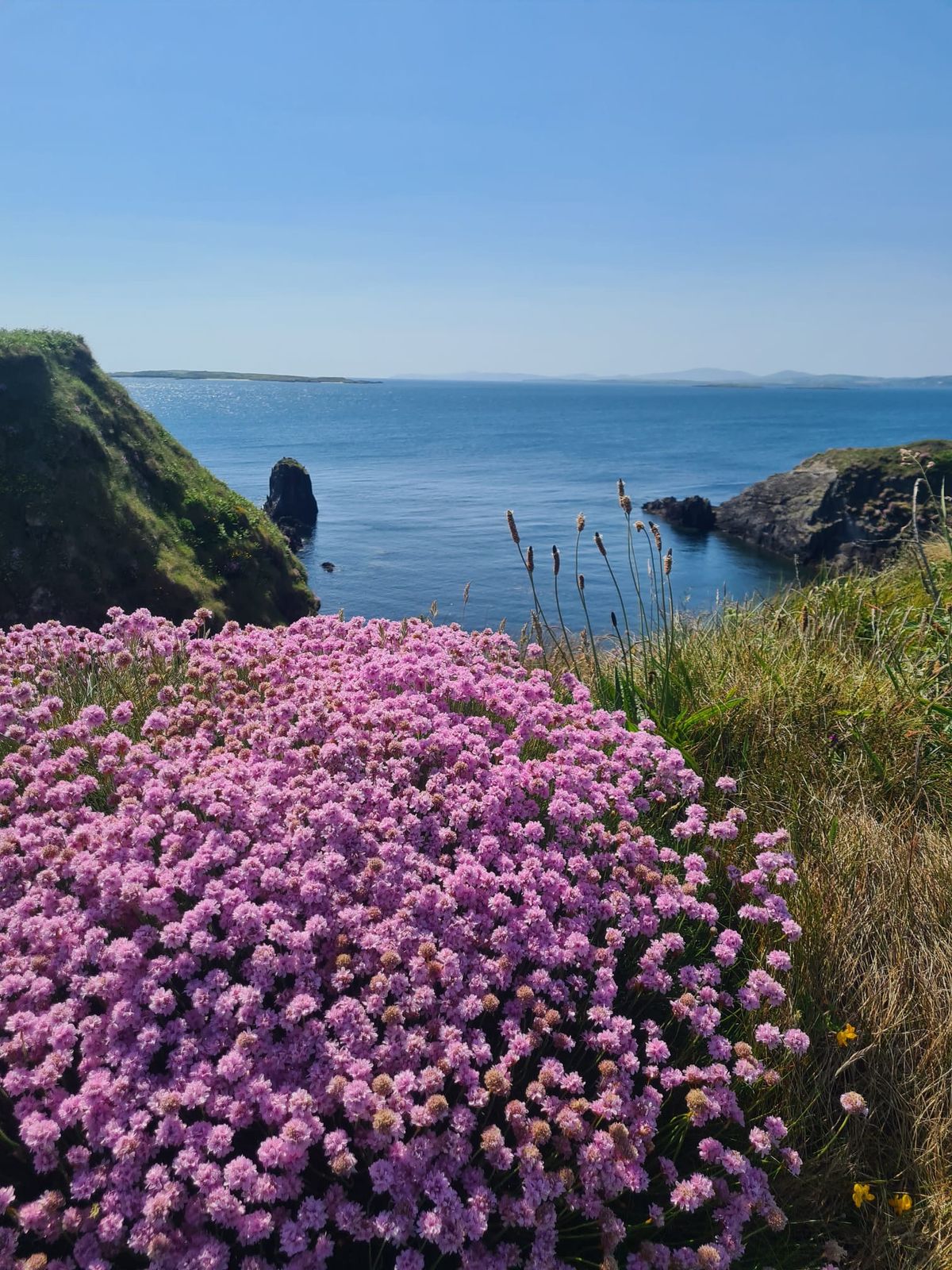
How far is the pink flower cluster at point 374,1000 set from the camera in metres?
2.86

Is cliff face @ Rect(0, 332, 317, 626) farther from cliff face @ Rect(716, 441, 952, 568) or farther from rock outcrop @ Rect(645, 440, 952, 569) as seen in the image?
rock outcrop @ Rect(645, 440, 952, 569)

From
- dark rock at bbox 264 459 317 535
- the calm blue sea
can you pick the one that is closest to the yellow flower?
the calm blue sea

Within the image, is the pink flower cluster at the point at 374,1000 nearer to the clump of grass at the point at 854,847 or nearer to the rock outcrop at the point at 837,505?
the clump of grass at the point at 854,847

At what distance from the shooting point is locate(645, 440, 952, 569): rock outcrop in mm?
40875

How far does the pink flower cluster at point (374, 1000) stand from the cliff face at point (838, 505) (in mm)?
38298

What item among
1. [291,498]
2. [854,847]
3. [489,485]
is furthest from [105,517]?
[489,485]

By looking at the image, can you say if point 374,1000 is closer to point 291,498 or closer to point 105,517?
point 105,517

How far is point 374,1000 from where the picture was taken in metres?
3.23

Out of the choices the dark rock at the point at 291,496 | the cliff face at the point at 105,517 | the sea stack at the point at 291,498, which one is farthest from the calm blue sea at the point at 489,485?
the cliff face at the point at 105,517

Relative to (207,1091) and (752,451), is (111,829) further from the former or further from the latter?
(752,451)

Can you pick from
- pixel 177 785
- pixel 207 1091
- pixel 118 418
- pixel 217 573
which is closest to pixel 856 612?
pixel 177 785

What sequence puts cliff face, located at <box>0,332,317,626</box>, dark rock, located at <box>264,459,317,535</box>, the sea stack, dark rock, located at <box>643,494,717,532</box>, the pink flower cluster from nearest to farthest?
the pink flower cluster < cliff face, located at <box>0,332,317,626</box> < dark rock, located at <box>643,494,717,532</box> < the sea stack < dark rock, located at <box>264,459,317,535</box>

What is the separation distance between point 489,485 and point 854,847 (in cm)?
7450

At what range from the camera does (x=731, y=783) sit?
16.1 feet
